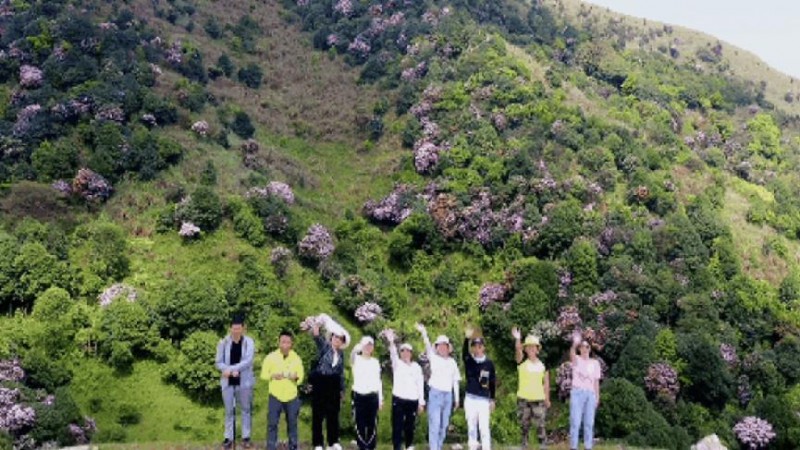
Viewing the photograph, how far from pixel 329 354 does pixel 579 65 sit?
69479mm

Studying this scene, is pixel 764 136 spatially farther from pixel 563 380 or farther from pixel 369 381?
pixel 369 381

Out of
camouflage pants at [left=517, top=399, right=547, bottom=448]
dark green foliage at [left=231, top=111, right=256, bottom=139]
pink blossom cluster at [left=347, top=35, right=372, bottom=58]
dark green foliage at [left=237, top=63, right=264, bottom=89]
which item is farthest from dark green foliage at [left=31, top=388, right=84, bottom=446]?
pink blossom cluster at [left=347, top=35, right=372, bottom=58]

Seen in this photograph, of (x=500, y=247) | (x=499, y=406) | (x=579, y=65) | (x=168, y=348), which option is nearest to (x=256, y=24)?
(x=579, y=65)

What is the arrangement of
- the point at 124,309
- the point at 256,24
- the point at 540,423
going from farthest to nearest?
the point at 256,24 → the point at 124,309 → the point at 540,423

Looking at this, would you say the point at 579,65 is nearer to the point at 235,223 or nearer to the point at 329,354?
the point at 235,223

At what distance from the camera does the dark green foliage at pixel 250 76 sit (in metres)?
66.4

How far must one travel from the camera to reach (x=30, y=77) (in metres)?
51.0

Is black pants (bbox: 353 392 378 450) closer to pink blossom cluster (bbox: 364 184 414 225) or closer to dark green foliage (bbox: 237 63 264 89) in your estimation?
pink blossom cluster (bbox: 364 184 414 225)

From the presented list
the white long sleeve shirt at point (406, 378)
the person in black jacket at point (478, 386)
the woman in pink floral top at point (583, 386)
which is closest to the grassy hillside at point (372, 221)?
the woman in pink floral top at point (583, 386)

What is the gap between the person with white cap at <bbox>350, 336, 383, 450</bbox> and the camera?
14836 mm

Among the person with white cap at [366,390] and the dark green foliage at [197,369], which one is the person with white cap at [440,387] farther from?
the dark green foliage at [197,369]

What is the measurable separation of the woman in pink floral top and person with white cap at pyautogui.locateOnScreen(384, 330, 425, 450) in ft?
11.8

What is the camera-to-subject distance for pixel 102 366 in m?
35.9

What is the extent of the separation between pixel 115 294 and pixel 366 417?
27014 mm
